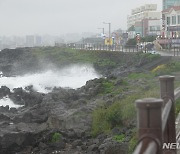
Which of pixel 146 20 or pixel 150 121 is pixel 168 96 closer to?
pixel 150 121

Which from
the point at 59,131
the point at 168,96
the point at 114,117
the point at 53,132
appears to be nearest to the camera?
the point at 168,96

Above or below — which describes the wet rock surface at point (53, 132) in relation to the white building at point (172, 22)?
below

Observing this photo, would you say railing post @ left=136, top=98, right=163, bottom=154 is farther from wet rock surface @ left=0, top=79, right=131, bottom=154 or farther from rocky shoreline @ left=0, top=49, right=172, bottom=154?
wet rock surface @ left=0, top=79, right=131, bottom=154

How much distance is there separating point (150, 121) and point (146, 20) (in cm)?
9103

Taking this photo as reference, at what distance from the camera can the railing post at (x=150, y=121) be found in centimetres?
266

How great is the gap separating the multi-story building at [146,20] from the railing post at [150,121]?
77742 mm

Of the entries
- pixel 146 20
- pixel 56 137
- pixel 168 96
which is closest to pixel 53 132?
pixel 56 137

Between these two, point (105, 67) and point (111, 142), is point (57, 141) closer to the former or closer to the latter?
point (111, 142)

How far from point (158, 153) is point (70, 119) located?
47.9 ft

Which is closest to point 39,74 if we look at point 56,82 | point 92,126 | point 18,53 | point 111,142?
point 56,82

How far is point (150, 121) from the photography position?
8.98 ft

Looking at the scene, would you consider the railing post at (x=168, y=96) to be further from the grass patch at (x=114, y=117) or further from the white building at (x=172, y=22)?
the white building at (x=172, y=22)

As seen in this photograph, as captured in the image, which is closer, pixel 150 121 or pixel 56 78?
pixel 150 121

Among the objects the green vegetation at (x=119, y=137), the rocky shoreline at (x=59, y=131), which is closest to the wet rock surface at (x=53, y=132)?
the rocky shoreline at (x=59, y=131)
